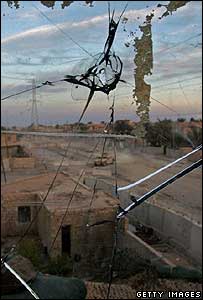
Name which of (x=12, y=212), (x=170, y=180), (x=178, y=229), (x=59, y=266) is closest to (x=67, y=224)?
(x=59, y=266)

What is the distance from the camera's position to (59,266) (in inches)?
199

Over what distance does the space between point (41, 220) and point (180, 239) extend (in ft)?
7.05

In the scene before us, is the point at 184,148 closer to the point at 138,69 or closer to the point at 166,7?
the point at 138,69

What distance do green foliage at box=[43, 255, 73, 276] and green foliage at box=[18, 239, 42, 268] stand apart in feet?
0.51

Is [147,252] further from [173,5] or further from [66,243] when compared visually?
[173,5]

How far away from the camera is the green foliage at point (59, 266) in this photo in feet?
16.2

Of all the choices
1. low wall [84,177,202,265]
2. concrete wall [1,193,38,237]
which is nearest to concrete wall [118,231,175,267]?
low wall [84,177,202,265]

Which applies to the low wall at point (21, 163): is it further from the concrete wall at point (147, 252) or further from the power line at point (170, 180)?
the power line at point (170, 180)

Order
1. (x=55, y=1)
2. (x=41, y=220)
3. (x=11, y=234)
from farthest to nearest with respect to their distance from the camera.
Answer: (x=11, y=234) → (x=41, y=220) → (x=55, y=1)

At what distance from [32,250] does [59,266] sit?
89 centimetres

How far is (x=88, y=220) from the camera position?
3025 millimetres

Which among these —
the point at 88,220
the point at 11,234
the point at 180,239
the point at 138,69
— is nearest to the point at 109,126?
the point at 138,69

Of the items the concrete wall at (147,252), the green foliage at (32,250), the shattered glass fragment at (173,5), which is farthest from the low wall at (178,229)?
the shattered glass fragment at (173,5)

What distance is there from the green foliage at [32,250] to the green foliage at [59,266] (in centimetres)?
16
